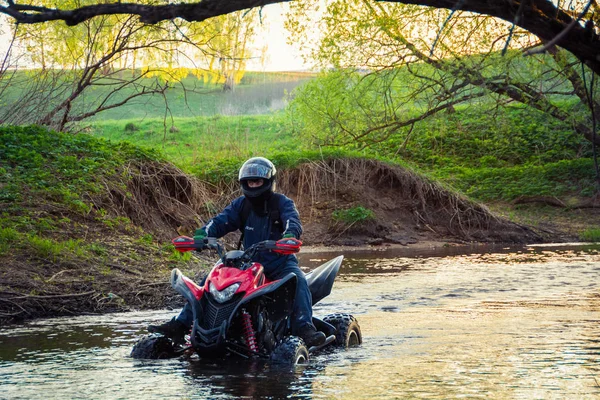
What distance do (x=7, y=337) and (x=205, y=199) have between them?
432 inches

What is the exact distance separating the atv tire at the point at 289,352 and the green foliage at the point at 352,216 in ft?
54.2

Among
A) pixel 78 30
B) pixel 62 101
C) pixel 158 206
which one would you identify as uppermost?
pixel 78 30

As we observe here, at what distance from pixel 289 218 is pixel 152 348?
1933 mm

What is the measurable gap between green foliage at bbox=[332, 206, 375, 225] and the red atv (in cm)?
1602

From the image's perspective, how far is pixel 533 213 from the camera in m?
28.9

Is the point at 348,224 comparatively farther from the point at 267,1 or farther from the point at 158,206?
the point at 267,1

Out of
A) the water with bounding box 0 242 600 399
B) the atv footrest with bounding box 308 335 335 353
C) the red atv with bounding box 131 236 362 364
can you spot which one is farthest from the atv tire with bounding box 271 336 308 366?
the atv footrest with bounding box 308 335 335 353

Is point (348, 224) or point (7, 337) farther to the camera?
point (348, 224)

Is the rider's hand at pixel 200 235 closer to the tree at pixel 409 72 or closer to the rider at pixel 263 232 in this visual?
the rider at pixel 263 232

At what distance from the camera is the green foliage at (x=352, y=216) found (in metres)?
25.3

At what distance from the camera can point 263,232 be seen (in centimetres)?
966

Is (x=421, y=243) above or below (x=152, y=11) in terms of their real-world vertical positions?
below

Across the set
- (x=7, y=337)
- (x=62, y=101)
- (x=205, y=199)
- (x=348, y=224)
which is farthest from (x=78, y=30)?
(x=7, y=337)

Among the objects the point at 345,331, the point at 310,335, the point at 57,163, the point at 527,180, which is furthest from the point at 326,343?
the point at 527,180
